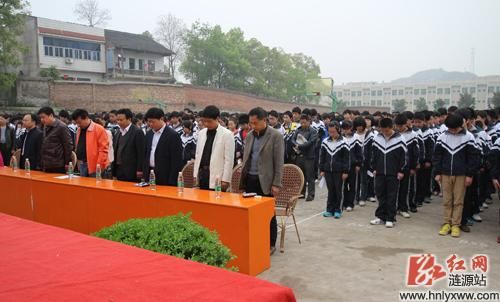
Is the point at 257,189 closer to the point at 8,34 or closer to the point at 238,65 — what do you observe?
the point at 8,34

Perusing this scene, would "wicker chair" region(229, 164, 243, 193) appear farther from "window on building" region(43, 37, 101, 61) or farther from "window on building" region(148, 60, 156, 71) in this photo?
"window on building" region(148, 60, 156, 71)

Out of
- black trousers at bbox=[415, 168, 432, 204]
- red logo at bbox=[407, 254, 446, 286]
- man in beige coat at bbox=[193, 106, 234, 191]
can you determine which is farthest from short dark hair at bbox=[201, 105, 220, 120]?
black trousers at bbox=[415, 168, 432, 204]

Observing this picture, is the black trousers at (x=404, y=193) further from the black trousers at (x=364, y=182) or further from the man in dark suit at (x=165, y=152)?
the man in dark suit at (x=165, y=152)

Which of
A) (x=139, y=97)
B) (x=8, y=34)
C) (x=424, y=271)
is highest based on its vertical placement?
(x=8, y=34)

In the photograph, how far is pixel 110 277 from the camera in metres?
1.90

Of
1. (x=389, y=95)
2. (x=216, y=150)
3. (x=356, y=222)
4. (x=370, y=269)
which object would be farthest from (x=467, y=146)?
(x=389, y=95)

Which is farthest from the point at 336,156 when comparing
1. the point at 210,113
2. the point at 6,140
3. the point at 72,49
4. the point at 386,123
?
the point at 72,49

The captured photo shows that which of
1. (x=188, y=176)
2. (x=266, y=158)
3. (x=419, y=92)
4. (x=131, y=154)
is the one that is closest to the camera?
(x=266, y=158)

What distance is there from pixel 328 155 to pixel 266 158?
2313mm

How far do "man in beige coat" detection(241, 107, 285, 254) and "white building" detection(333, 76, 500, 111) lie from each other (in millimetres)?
69664

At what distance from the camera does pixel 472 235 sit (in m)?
5.57

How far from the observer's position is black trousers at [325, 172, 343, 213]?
22.0 ft

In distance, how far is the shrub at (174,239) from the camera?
295 cm

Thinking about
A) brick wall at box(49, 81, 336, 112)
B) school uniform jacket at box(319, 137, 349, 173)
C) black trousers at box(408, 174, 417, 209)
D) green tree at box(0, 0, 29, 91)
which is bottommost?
black trousers at box(408, 174, 417, 209)
